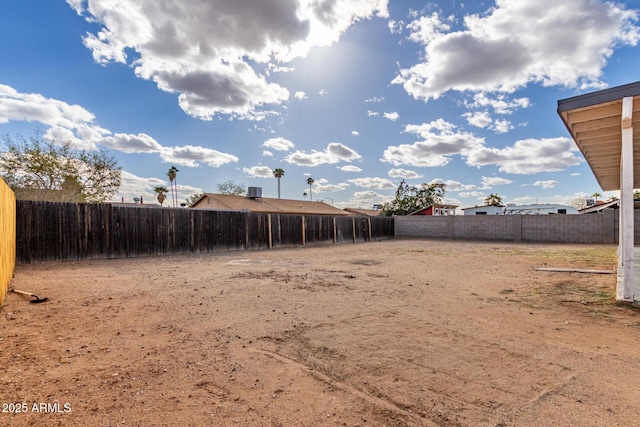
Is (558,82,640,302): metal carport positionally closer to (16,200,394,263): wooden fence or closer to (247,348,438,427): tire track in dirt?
(247,348,438,427): tire track in dirt

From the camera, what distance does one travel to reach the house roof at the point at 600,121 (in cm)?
452

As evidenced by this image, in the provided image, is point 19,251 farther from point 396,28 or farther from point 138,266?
point 396,28

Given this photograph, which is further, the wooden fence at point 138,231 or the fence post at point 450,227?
the fence post at point 450,227

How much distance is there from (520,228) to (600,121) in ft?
48.4

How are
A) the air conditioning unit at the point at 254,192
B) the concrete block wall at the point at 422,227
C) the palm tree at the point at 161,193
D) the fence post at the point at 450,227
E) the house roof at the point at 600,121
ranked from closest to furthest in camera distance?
the house roof at the point at 600,121 → the fence post at the point at 450,227 → the concrete block wall at the point at 422,227 → the air conditioning unit at the point at 254,192 → the palm tree at the point at 161,193

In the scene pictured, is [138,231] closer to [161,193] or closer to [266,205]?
[266,205]

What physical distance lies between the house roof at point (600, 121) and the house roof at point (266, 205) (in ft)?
64.0

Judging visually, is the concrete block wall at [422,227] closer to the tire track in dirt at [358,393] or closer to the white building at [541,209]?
the white building at [541,209]

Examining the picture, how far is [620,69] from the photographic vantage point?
25.1ft

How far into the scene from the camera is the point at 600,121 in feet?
18.3

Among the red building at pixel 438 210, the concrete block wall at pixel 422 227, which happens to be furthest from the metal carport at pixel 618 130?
the red building at pixel 438 210

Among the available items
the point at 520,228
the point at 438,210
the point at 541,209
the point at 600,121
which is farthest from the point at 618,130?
the point at 541,209

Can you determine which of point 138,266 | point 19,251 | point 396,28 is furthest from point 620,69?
point 19,251

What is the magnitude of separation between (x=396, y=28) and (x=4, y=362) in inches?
508
